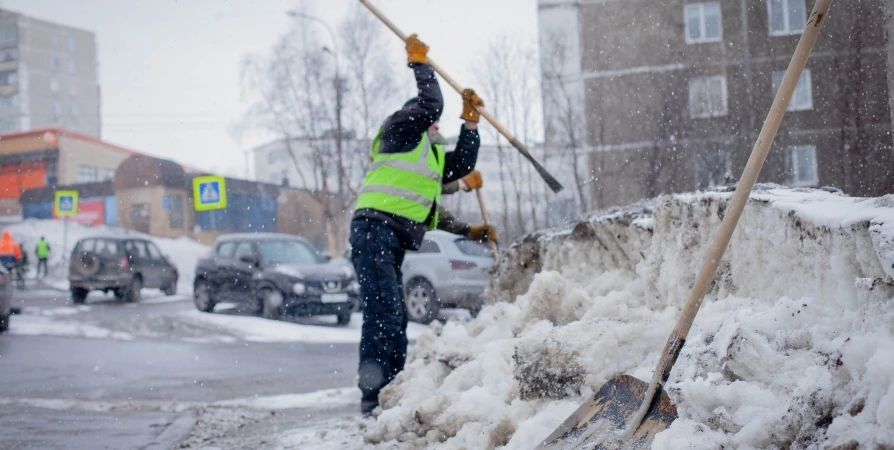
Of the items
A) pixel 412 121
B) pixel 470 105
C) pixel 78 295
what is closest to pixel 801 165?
pixel 470 105

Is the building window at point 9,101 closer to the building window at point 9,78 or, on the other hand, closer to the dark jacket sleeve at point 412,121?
the building window at point 9,78

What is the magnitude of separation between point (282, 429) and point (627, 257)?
218 cm

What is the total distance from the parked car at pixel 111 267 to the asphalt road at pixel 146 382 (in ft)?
19.6

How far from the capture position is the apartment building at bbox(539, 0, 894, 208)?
6812mm

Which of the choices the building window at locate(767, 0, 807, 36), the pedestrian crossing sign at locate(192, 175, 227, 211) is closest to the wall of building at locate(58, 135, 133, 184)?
the pedestrian crossing sign at locate(192, 175, 227, 211)

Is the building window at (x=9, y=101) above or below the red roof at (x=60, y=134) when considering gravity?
above

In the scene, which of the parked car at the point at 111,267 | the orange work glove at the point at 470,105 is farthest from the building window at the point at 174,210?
the orange work glove at the point at 470,105

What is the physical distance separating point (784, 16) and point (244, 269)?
9353mm

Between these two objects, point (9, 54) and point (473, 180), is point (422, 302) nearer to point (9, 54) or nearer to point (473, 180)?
point (473, 180)

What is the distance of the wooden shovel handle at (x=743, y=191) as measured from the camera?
2402 mm

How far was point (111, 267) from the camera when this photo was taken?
18.9 metres

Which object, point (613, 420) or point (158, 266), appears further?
point (158, 266)

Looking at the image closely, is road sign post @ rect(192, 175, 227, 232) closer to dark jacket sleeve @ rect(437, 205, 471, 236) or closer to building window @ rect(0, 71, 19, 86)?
dark jacket sleeve @ rect(437, 205, 471, 236)

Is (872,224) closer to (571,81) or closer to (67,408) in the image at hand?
(67,408)
